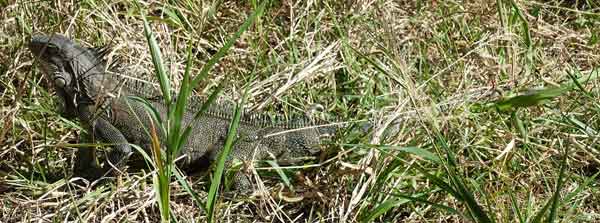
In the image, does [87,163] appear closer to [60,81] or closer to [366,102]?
[60,81]

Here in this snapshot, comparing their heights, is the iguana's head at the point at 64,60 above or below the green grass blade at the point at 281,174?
above

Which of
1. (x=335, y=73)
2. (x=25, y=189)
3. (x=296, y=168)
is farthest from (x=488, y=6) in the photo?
(x=25, y=189)

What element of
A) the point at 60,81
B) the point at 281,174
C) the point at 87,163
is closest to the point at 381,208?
the point at 281,174

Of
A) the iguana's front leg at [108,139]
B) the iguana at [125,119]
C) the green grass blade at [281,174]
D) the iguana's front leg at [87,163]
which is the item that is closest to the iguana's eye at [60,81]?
the iguana at [125,119]

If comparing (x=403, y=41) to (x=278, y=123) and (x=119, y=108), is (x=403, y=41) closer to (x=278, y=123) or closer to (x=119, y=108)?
(x=278, y=123)

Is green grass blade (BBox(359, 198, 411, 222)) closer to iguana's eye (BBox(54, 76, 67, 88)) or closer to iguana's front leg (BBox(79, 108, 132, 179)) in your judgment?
iguana's front leg (BBox(79, 108, 132, 179))

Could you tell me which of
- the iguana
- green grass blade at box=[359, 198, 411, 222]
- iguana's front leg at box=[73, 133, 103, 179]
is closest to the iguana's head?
the iguana

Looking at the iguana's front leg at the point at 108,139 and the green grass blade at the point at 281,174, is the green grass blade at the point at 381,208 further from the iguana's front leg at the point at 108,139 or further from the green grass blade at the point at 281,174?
the iguana's front leg at the point at 108,139
